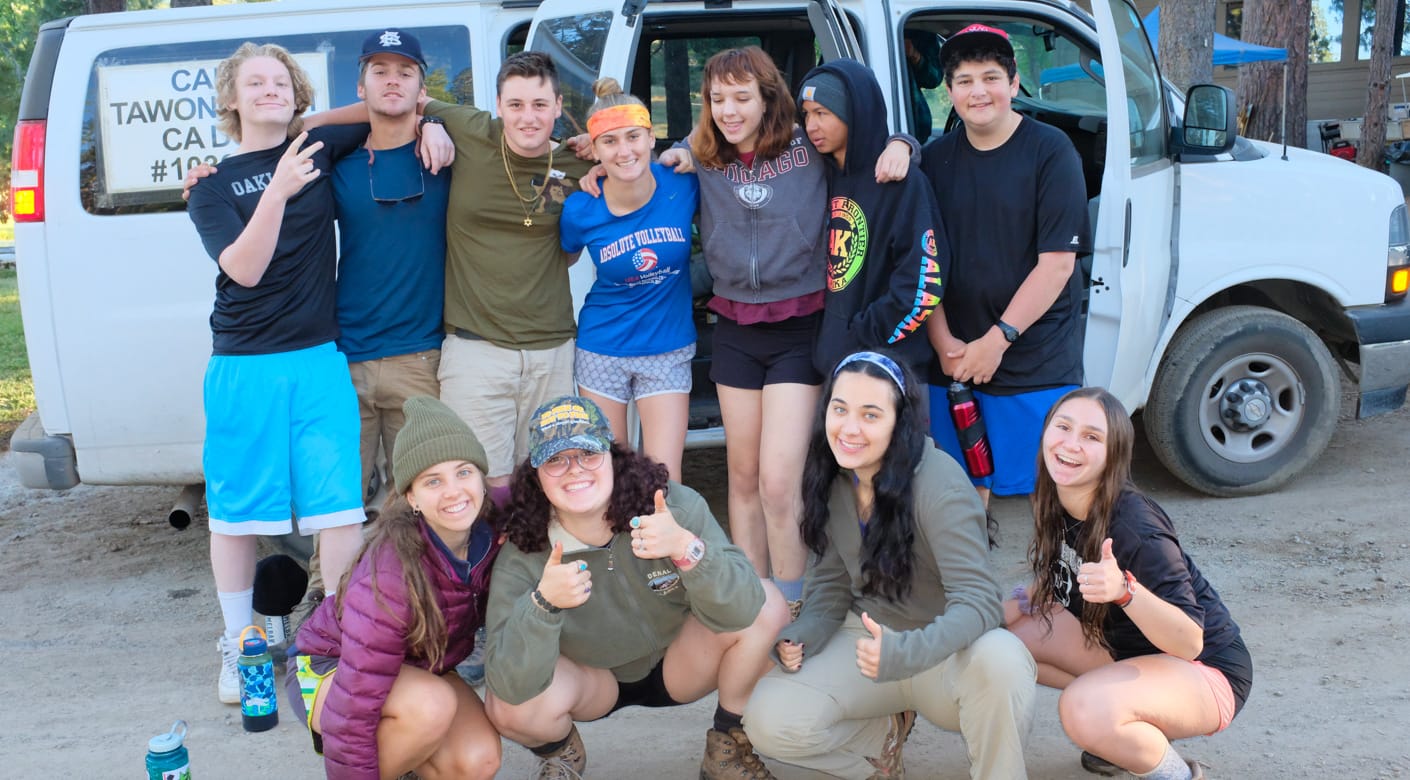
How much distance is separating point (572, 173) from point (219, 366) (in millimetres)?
1178

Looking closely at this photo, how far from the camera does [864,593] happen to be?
9.91 feet

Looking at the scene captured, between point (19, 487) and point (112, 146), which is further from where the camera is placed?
point (19, 487)

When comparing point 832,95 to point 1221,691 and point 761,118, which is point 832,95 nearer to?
point 761,118

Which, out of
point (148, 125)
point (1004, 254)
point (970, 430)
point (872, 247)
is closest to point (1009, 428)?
point (970, 430)

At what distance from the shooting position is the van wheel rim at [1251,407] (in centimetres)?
516

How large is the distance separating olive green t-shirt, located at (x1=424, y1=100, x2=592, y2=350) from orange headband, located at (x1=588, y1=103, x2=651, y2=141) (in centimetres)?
25

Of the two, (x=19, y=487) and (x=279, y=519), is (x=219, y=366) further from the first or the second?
(x=19, y=487)

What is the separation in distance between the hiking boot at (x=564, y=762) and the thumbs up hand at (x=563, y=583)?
48 cm

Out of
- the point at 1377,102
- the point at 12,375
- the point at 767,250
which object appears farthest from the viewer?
the point at 1377,102

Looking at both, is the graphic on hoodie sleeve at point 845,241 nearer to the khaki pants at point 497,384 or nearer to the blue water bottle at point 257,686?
the khaki pants at point 497,384

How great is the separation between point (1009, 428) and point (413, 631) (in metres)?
2.01

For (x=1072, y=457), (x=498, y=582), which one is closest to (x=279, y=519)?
(x=498, y=582)

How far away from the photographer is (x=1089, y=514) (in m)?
2.82

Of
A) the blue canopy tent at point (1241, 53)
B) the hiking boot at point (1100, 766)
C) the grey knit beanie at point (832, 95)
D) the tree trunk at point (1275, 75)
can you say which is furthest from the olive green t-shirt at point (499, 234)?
the tree trunk at point (1275, 75)
